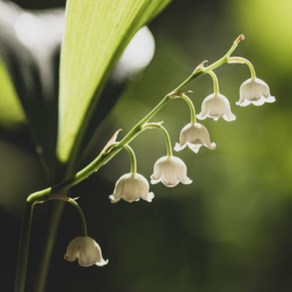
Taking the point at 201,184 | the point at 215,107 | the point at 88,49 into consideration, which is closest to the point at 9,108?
the point at 201,184

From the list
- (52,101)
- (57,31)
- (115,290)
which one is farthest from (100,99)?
(115,290)

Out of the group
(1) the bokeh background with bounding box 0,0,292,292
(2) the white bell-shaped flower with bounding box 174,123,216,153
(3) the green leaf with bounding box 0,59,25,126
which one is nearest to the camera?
(2) the white bell-shaped flower with bounding box 174,123,216,153

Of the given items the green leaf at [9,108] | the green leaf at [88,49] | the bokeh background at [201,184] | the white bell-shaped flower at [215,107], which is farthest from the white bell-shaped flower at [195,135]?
the bokeh background at [201,184]

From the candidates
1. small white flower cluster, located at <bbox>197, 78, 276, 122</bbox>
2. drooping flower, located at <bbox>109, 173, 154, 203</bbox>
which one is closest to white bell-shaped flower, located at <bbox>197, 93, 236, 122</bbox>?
small white flower cluster, located at <bbox>197, 78, 276, 122</bbox>

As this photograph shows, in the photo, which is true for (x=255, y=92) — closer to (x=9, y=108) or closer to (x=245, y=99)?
(x=245, y=99)

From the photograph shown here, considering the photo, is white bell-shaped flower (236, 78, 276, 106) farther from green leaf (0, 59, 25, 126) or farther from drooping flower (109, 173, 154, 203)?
green leaf (0, 59, 25, 126)

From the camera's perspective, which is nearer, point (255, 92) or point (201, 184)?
point (255, 92)
